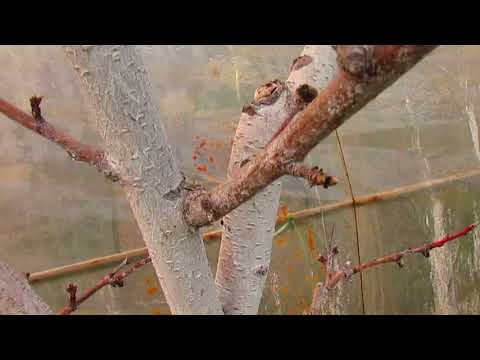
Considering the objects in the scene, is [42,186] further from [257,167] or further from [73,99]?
[257,167]

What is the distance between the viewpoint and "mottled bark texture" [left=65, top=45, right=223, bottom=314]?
29 cm

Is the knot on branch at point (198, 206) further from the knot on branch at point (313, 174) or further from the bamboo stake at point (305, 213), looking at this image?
the bamboo stake at point (305, 213)

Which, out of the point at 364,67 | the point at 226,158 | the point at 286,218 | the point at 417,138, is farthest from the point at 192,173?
the point at 364,67

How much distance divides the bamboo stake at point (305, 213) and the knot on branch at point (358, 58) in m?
0.81

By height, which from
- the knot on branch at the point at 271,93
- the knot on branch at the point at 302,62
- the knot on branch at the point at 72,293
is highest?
the knot on branch at the point at 302,62

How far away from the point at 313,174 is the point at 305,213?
0.81m

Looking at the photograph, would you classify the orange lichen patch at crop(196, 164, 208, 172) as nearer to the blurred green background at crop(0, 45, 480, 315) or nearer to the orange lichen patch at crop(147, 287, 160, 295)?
the blurred green background at crop(0, 45, 480, 315)

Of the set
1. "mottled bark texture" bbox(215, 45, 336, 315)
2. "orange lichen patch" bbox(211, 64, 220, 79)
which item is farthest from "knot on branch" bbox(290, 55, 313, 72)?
"orange lichen patch" bbox(211, 64, 220, 79)

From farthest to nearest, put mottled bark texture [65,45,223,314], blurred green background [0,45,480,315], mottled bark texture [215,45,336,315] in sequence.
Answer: blurred green background [0,45,480,315]
mottled bark texture [215,45,336,315]
mottled bark texture [65,45,223,314]

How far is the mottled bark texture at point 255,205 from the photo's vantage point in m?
0.43

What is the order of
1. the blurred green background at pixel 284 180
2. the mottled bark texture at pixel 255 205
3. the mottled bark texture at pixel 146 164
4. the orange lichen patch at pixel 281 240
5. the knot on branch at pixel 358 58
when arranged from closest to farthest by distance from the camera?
1. the knot on branch at pixel 358 58
2. the mottled bark texture at pixel 146 164
3. the mottled bark texture at pixel 255 205
4. the blurred green background at pixel 284 180
5. the orange lichen patch at pixel 281 240

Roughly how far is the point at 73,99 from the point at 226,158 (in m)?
0.34

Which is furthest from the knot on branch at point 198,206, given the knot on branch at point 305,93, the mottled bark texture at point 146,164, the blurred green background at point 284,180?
the blurred green background at point 284,180

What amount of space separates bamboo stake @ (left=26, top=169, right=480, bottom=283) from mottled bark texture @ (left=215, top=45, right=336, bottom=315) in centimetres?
52
